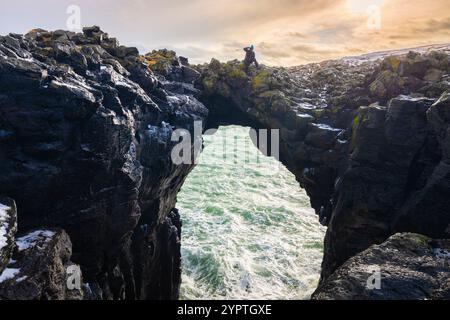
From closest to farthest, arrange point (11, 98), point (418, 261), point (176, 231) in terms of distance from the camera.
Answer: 1. point (418, 261)
2. point (11, 98)
3. point (176, 231)

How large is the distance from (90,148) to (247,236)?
3047 centimetres

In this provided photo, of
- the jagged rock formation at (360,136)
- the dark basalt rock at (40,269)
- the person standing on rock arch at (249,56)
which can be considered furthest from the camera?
the person standing on rock arch at (249,56)

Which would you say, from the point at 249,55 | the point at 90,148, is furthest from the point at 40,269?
the point at 249,55

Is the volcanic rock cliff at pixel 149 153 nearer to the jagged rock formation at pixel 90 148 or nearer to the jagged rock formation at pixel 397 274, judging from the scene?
the jagged rock formation at pixel 90 148

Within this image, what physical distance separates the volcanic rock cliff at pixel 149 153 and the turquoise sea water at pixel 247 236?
6121 millimetres

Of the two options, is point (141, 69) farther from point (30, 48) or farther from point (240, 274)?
point (240, 274)

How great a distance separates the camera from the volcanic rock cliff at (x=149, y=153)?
16.9 m

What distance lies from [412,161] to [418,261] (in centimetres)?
1144

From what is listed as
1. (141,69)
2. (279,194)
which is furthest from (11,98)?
(279,194)

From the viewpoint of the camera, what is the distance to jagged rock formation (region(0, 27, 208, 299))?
55.8 ft

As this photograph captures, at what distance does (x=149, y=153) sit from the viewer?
24.5m

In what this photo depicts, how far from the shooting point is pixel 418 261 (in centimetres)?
1208

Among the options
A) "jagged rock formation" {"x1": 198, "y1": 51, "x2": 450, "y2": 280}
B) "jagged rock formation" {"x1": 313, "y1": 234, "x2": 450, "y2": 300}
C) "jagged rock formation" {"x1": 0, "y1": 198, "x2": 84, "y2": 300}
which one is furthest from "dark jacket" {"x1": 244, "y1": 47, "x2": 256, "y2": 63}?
"jagged rock formation" {"x1": 313, "y1": 234, "x2": 450, "y2": 300}

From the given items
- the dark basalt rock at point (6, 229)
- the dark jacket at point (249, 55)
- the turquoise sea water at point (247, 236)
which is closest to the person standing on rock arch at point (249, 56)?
the dark jacket at point (249, 55)
